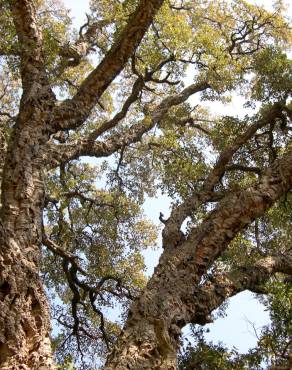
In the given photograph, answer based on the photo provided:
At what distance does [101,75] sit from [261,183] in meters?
2.34

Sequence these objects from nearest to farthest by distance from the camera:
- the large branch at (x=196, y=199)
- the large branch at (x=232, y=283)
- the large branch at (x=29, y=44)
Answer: the large branch at (x=232, y=283) → the large branch at (x=196, y=199) → the large branch at (x=29, y=44)

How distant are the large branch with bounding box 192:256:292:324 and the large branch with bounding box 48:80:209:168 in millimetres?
3079

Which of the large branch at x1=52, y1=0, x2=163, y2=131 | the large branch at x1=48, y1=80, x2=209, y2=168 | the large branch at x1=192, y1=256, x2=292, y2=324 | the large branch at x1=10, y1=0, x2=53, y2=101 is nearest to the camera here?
the large branch at x1=192, y1=256, x2=292, y2=324

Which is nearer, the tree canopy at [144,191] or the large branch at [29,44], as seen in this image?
the tree canopy at [144,191]

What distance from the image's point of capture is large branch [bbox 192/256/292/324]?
4449mm

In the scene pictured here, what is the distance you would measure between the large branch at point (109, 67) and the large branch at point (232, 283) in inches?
101

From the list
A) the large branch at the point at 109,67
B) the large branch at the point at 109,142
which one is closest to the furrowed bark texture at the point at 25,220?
the large branch at the point at 109,67

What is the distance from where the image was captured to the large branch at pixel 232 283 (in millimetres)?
4449

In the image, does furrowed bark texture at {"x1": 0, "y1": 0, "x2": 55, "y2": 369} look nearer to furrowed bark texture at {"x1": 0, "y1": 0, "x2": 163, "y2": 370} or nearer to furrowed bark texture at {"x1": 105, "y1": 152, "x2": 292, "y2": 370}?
furrowed bark texture at {"x1": 0, "y1": 0, "x2": 163, "y2": 370}

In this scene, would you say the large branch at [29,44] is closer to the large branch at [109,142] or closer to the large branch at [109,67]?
the large branch at [109,67]

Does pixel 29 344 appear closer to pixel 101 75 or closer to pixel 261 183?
pixel 261 183

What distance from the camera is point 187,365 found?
16.4 feet

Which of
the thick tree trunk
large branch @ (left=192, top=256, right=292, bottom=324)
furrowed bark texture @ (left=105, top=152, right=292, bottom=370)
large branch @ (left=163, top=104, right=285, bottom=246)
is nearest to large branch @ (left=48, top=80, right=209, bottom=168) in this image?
the thick tree trunk

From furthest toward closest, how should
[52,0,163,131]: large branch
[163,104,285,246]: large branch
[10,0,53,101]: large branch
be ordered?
[10,0,53,101]: large branch → [52,0,163,131]: large branch → [163,104,285,246]: large branch
